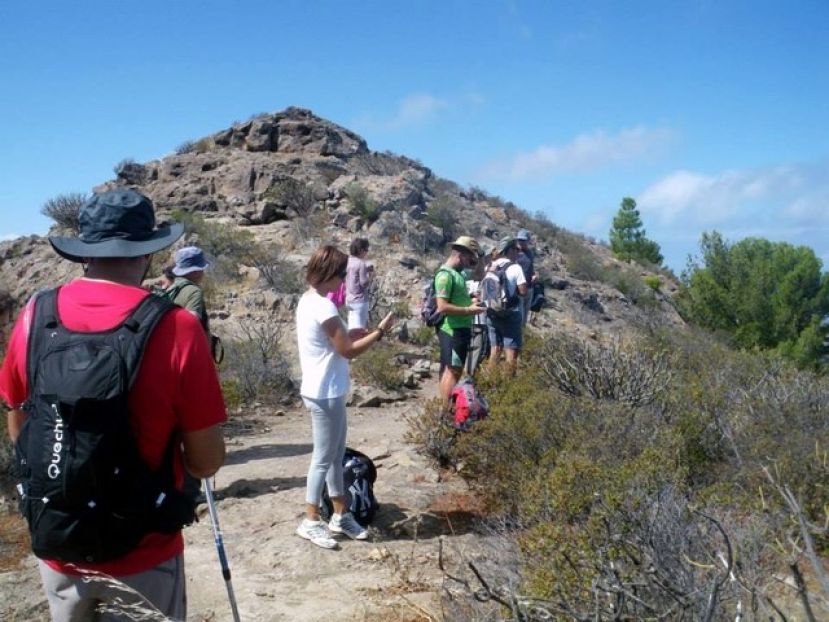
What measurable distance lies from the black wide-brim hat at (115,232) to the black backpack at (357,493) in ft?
9.10

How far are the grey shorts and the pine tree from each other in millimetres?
39870

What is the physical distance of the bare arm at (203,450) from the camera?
79.2 inches

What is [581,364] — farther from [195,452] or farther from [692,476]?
[195,452]

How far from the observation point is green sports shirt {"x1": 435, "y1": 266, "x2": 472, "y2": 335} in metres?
6.23

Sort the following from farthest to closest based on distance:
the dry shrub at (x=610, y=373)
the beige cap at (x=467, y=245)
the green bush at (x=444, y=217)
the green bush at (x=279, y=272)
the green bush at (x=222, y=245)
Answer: the green bush at (x=444, y=217) < the green bush at (x=222, y=245) < the green bush at (x=279, y=272) < the beige cap at (x=467, y=245) < the dry shrub at (x=610, y=373)

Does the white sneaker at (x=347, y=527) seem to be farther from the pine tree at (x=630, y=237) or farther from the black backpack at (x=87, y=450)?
the pine tree at (x=630, y=237)

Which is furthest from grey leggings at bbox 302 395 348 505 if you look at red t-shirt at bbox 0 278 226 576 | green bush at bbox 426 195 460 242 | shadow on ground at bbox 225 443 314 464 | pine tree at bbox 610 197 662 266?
pine tree at bbox 610 197 662 266

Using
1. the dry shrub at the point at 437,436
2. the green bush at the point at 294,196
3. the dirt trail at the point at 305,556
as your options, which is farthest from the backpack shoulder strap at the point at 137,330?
the green bush at the point at 294,196

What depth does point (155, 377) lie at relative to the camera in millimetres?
1894

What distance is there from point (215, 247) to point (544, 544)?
16.1m

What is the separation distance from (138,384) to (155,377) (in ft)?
0.15

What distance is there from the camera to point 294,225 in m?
20.2

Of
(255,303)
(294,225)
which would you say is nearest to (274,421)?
(255,303)

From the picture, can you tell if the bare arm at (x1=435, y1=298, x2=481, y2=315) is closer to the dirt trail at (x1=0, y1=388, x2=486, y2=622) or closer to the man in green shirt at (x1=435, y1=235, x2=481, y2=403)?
the man in green shirt at (x1=435, y1=235, x2=481, y2=403)
